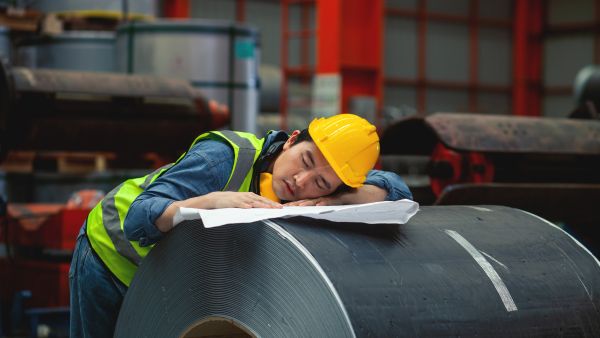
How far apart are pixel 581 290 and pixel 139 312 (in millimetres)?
1098

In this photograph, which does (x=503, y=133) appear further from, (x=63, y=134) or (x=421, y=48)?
(x=421, y=48)

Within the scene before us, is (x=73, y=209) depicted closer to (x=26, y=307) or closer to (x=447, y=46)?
(x=26, y=307)

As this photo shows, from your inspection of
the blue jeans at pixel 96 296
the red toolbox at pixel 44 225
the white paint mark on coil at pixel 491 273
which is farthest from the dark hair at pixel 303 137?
the red toolbox at pixel 44 225

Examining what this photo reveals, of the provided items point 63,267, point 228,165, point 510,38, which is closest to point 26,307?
point 63,267

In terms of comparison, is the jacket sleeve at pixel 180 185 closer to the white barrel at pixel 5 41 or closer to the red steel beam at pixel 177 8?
the white barrel at pixel 5 41

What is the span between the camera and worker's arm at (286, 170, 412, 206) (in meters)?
2.56

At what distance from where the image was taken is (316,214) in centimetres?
220

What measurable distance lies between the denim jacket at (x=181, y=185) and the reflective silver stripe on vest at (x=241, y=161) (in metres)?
0.02

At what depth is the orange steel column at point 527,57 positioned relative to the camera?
18688 mm

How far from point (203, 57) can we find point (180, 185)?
5.28 m

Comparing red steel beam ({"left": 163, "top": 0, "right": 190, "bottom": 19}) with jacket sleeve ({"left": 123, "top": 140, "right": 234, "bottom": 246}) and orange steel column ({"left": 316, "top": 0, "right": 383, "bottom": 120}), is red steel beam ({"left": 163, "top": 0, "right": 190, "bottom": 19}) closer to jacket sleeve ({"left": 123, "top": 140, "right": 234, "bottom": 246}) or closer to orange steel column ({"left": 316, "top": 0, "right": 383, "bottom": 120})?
orange steel column ({"left": 316, "top": 0, "right": 383, "bottom": 120})

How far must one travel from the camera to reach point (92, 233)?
2.76 meters

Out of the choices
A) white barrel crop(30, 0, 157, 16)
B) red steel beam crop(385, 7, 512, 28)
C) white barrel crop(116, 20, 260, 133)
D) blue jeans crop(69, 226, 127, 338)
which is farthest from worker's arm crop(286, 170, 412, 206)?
red steel beam crop(385, 7, 512, 28)

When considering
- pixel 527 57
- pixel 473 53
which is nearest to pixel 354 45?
pixel 473 53
